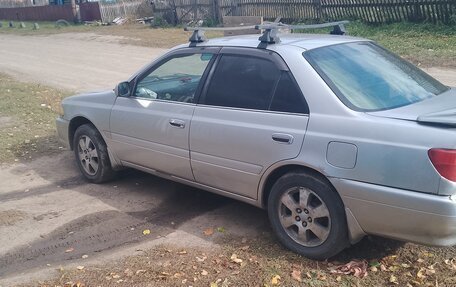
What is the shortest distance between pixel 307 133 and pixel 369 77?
2.37 ft

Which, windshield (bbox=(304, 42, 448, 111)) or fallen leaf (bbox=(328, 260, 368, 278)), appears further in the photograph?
windshield (bbox=(304, 42, 448, 111))

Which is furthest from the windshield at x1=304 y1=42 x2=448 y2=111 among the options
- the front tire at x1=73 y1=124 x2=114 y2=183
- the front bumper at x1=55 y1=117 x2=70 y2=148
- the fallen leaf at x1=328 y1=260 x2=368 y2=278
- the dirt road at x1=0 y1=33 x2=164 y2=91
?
the dirt road at x1=0 y1=33 x2=164 y2=91

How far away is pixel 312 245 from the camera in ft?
12.8

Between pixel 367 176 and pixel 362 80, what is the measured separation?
855 millimetres

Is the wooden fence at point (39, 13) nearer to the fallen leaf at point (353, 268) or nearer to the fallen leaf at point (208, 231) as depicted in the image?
the fallen leaf at point (208, 231)

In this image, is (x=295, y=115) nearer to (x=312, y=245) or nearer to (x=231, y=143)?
(x=231, y=143)

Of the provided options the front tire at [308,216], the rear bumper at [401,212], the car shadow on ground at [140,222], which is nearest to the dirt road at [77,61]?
the car shadow on ground at [140,222]

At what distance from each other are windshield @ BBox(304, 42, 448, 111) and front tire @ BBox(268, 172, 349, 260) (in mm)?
658

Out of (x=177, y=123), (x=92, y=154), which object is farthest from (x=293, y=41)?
(x=92, y=154)

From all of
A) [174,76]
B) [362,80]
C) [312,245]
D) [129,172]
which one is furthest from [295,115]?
[129,172]

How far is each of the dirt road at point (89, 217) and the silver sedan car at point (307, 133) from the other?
403 millimetres

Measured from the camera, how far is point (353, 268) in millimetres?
3719

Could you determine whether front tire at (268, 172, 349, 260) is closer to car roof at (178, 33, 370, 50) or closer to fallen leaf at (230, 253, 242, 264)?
fallen leaf at (230, 253, 242, 264)

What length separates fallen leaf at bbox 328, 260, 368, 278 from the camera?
3.66 metres
